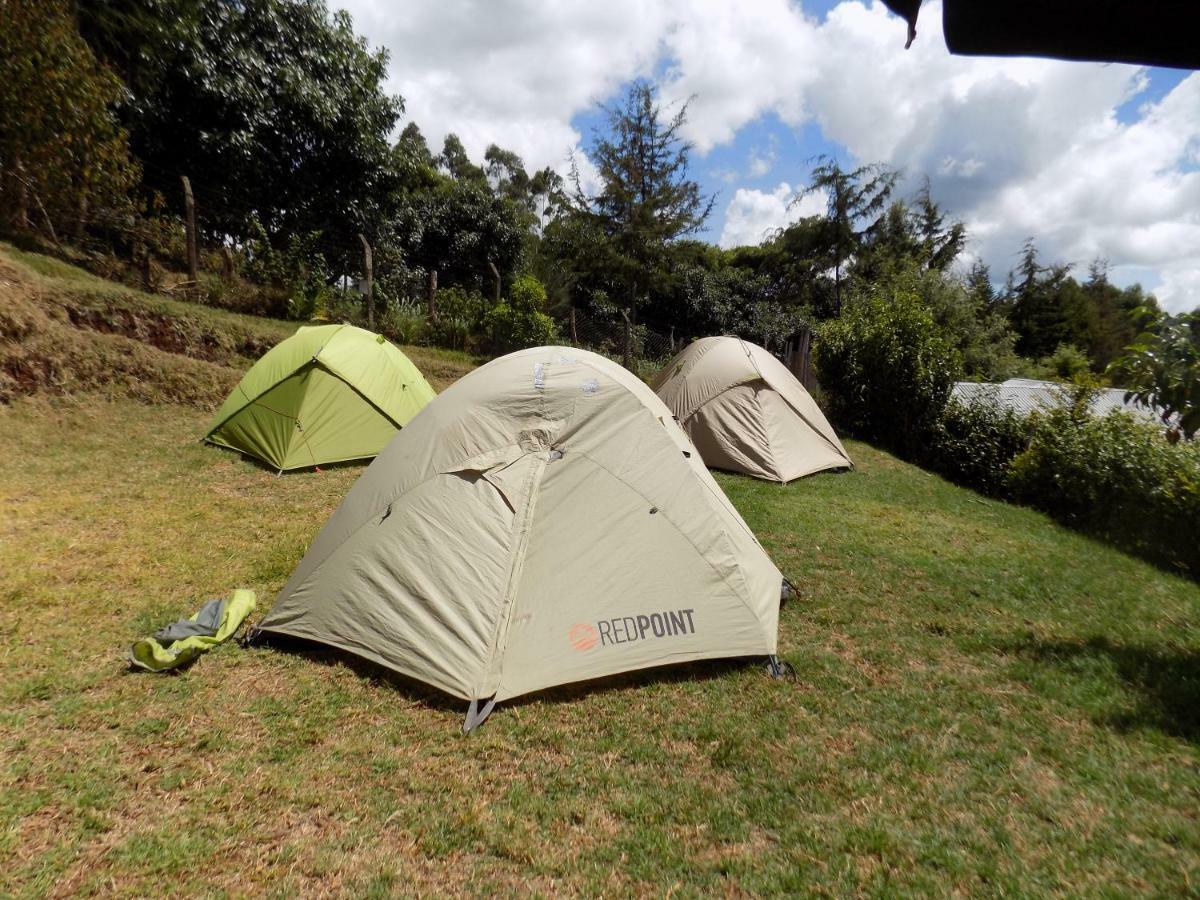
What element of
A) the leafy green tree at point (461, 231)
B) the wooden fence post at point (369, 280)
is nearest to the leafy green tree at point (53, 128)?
the wooden fence post at point (369, 280)

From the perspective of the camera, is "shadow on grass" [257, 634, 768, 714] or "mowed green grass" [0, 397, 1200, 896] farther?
"shadow on grass" [257, 634, 768, 714]

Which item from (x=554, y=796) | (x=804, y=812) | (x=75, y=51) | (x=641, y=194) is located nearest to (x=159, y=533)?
(x=554, y=796)

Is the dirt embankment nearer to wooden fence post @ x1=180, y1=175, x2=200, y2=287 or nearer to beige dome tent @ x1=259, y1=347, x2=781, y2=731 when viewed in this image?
wooden fence post @ x1=180, y1=175, x2=200, y2=287

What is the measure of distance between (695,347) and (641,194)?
12.5m

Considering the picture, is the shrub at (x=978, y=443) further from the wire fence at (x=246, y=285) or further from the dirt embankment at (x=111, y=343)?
the dirt embankment at (x=111, y=343)

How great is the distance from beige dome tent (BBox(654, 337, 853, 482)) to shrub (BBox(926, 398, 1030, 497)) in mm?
2707

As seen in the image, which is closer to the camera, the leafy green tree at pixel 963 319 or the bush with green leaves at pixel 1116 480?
the bush with green leaves at pixel 1116 480

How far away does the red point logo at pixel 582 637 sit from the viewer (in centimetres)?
335

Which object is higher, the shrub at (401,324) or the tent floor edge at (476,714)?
the shrub at (401,324)

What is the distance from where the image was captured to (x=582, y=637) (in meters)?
3.37

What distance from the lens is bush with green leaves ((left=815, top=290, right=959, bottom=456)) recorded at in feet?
36.7

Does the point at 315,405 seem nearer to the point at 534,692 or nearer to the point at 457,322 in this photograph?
the point at 534,692

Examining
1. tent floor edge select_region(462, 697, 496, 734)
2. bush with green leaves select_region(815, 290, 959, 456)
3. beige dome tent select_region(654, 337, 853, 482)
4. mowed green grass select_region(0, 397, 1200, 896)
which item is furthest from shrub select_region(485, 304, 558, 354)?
tent floor edge select_region(462, 697, 496, 734)

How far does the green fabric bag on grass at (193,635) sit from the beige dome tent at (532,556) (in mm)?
340
